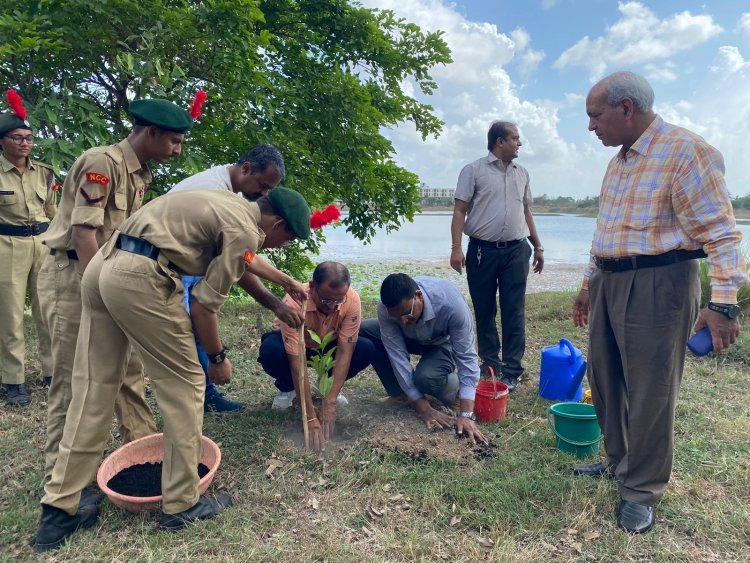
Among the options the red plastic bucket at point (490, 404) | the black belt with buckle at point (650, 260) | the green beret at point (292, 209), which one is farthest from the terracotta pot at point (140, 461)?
the black belt with buckle at point (650, 260)

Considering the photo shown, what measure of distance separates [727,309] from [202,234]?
2293mm

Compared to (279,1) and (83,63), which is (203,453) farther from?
(279,1)

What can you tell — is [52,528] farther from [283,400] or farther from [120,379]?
[283,400]

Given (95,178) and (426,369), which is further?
(426,369)

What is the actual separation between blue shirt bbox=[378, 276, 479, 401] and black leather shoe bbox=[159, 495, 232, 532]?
149 centimetres

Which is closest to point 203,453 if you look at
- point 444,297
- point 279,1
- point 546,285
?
point 444,297

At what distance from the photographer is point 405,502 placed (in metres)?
2.78

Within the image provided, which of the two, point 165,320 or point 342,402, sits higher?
point 165,320

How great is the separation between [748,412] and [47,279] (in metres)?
4.91

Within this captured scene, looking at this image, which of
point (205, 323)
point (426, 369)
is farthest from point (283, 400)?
point (205, 323)

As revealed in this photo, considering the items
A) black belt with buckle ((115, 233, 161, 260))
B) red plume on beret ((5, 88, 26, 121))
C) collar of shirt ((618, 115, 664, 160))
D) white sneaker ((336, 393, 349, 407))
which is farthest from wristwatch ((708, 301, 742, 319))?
red plume on beret ((5, 88, 26, 121))

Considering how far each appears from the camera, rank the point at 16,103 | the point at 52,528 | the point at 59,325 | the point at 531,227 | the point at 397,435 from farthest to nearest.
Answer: the point at 531,227
the point at 16,103
the point at 397,435
the point at 59,325
the point at 52,528

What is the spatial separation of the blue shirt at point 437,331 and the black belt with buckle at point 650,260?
3.82 ft

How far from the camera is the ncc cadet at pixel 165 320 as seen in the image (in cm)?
221
